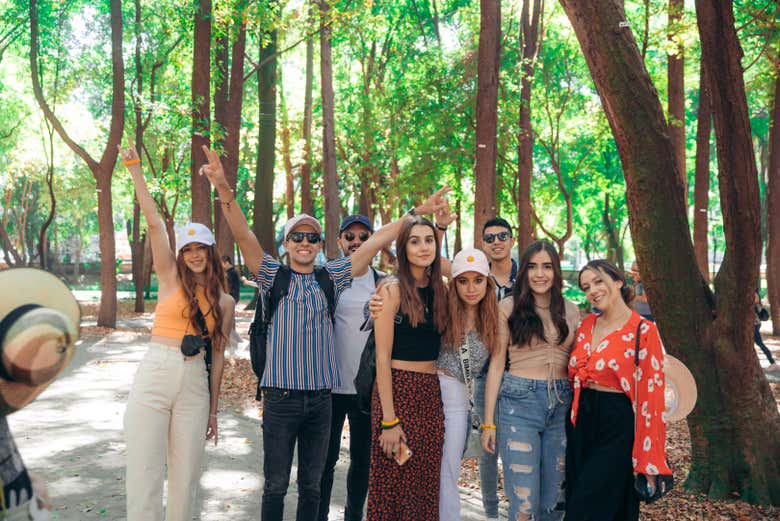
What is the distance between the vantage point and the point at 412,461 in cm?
395

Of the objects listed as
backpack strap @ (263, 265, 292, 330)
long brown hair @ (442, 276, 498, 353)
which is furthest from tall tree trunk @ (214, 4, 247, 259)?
long brown hair @ (442, 276, 498, 353)

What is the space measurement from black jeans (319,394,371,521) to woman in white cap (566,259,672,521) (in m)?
1.45

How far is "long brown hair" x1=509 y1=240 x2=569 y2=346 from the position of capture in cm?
436

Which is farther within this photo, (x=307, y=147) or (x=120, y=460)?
(x=307, y=147)

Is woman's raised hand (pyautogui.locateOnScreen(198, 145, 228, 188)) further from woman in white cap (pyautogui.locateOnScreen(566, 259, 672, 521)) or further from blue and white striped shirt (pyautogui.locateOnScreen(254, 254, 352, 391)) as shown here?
woman in white cap (pyautogui.locateOnScreen(566, 259, 672, 521))

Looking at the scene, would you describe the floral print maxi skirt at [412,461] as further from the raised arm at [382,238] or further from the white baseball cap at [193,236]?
the white baseball cap at [193,236]

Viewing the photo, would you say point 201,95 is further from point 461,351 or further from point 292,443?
point 461,351

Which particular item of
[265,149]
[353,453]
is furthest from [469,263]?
[265,149]

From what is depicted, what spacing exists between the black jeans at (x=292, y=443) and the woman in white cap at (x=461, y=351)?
0.80 meters

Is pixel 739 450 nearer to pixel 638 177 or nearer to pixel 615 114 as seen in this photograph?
pixel 638 177

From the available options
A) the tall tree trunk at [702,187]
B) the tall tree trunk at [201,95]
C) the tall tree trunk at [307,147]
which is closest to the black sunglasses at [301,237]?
the tall tree trunk at [201,95]

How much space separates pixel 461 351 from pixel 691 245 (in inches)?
113

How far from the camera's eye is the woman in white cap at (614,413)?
390 cm

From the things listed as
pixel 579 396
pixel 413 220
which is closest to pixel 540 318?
pixel 579 396
